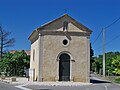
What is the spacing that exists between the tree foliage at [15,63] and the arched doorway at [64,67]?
69.5 ft

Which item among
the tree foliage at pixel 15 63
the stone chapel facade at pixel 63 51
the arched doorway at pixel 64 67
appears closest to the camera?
the stone chapel facade at pixel 63 51

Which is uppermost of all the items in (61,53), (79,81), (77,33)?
(77,33)

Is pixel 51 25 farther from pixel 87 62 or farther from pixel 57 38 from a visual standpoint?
pixel 87 62

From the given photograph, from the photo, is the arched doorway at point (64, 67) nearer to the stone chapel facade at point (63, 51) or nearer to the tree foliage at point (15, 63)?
the stone chapel facade at point (63, 51)

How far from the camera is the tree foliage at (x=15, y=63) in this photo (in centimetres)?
6431

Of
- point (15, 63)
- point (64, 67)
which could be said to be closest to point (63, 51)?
point (64, 67)

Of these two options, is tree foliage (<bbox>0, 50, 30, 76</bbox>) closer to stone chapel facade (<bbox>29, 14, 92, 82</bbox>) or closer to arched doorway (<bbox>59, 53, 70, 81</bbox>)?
stone chapel facade (<bbox>29, 14, 92, 82</bbox>)

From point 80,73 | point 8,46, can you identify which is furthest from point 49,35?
point 8,46

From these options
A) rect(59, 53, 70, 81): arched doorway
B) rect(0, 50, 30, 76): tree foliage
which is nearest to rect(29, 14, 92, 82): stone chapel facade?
rect(59, 53, 70, 81): arched doorway

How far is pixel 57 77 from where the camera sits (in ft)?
139

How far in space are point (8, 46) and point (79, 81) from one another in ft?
126

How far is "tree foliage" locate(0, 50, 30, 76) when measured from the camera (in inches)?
2532

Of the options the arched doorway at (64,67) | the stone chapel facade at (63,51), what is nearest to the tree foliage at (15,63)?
the stone chapel facade at (63,51)

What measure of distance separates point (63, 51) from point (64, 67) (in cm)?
220
